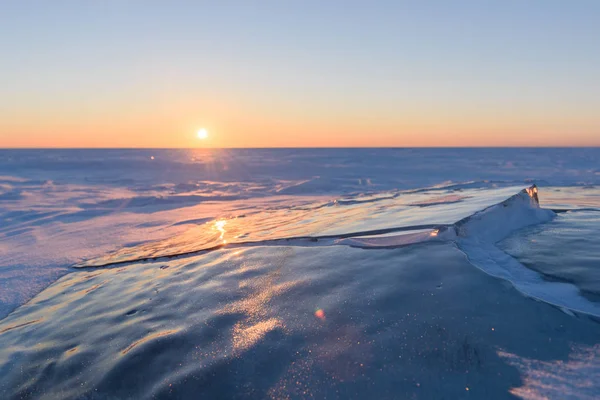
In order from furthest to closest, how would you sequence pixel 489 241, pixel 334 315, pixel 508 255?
pixel 489 241 < pixel 508 255 < pixel 334 315

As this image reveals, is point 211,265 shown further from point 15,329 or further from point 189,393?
point 189,393

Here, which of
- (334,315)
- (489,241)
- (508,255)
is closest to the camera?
(334,315)

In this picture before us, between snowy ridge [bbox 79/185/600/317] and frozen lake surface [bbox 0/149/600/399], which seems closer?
frozen lake surface [bbox 0/149/600/399]

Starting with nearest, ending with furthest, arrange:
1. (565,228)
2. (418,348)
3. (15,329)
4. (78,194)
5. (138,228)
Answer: (418,348) < (15,329) < (565,228) < (138,228) < (78,194)

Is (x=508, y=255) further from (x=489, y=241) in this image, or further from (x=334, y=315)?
(x=334, y=315)

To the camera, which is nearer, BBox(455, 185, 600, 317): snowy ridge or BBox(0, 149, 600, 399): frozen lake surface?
BBox(0, 149, 600, 399): frozen lake surface

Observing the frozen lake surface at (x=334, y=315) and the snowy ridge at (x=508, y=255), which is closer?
the frozen lake surface at (x=334, y=315)

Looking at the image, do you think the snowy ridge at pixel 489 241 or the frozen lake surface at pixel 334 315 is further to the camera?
the snowy ridge at pixel 489 241

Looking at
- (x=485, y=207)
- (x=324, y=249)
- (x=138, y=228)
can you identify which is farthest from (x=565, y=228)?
(x=138, y=228)

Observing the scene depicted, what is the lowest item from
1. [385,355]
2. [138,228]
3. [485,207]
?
[138,228]

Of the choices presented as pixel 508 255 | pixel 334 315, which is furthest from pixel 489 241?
pixel 334 315

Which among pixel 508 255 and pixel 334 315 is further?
pixel 508 255
